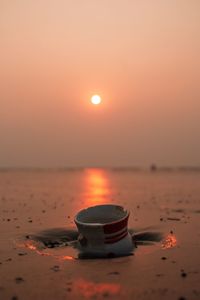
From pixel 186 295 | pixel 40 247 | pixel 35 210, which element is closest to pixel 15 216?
pixel 35 210

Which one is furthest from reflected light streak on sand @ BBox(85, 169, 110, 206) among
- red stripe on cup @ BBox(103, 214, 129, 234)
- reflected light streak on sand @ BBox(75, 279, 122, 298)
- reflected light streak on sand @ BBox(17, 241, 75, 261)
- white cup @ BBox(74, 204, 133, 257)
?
reflected light streak on sand @ BBox(75, 279, 122, 298)

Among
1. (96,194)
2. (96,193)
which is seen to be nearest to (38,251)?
(96,194)

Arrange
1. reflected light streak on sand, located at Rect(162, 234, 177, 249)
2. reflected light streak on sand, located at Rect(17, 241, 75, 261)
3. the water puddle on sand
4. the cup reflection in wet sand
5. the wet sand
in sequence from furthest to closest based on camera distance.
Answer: the cup reflection in wet sand < reflected light streak on sand, located at Rect(162, 234, 177, 249) < the water puddle on sand < reflected light streak on sand, located at Rect(17, 241, 75, 261) < the wet sand

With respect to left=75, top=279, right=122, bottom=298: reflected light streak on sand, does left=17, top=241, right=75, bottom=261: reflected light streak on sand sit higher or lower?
higher

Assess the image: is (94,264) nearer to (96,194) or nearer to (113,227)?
(113,227)

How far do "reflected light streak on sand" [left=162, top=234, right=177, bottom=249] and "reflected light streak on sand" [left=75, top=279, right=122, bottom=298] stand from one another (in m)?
4.82

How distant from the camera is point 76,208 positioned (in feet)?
84.4

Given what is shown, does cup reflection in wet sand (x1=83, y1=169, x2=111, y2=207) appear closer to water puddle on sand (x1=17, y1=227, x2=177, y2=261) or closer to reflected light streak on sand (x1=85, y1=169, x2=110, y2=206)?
reflected light streak on sand (x1=85, y1=169, x2=110, y2=206)

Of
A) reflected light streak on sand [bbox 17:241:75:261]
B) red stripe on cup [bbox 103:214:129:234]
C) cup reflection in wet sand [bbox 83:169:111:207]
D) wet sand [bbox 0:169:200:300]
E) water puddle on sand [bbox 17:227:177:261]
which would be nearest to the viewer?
wet sand [bbox 0:169:200:300]

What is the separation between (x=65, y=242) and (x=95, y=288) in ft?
19.0

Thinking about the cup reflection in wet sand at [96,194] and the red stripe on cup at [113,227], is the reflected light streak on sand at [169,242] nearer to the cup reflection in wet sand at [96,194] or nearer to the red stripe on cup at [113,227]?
the red stripe on cup at [113,227]

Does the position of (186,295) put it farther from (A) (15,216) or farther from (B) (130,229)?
(A) (15,216)

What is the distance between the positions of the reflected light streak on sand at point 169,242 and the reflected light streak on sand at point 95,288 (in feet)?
15.8

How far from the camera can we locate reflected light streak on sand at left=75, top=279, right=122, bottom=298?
30.3 ft
